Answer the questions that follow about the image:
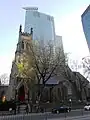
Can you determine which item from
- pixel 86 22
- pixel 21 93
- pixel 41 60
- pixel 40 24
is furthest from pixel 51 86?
pixel 40 24

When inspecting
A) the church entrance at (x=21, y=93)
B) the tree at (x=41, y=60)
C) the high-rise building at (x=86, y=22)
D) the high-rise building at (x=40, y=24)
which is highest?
the high-rise building at (x=40, y=24)

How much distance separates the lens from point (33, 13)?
13312cm

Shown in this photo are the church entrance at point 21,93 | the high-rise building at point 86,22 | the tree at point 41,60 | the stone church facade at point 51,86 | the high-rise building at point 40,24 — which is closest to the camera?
the tree at point 41,60

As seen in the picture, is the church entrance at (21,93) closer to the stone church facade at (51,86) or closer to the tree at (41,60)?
the stone church facade at (51,86)

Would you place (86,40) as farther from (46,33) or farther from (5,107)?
(46,33)

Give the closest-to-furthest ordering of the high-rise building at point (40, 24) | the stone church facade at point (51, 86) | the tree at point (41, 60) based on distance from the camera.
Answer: the tree at point (41, 60) < the stone church facade at point (51, 86) < the high-rise building at point (40, 24)

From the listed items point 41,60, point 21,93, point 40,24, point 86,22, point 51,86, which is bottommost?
point 21,93

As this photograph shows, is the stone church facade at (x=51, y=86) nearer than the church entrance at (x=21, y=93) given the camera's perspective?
No

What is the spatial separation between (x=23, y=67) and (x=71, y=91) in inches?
1051

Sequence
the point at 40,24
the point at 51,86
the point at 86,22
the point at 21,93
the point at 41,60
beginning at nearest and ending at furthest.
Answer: the point at 41,60 → the point at 86,22 → the point at 21,93 → the point at 51,86 → the point at 40,24

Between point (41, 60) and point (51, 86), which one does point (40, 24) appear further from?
point (41, 60)

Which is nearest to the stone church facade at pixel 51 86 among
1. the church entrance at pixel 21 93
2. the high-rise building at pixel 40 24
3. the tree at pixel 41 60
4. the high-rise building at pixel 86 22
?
the church entrance at pixel 21 93

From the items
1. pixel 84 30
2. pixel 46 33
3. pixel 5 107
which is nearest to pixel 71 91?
pixel 84 30

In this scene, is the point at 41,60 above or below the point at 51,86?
above
